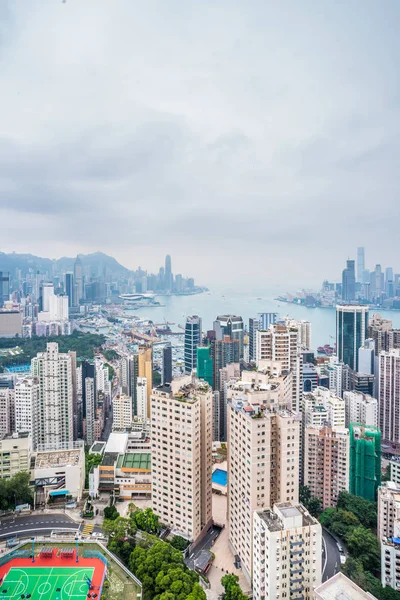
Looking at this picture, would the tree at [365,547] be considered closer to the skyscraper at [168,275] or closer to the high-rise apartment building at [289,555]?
the high-rise apartment building at [289,555]

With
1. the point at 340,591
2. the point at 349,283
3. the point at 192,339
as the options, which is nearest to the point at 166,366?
the point at 192,339

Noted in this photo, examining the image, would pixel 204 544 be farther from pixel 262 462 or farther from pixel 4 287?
pixel 4 287

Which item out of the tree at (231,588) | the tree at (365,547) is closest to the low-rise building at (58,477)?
the tree at (231,588)

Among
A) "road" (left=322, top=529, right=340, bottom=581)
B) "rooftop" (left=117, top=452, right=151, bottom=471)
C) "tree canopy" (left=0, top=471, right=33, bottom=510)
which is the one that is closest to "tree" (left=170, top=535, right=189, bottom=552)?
"rooftop" (left=117, top=452, right=151, bottom=471)

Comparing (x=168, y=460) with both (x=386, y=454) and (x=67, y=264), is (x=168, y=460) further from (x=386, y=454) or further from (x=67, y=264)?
(x=67, y=264)

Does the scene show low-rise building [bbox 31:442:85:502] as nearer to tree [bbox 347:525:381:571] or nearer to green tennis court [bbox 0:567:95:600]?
green tennis court [bbox 0:567:95:600]

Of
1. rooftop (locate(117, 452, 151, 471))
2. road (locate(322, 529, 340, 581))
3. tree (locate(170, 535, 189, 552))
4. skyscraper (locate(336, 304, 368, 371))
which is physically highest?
skyscraper (locate(336, 304, 368, 371))

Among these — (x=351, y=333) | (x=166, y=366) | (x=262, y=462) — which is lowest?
(x=166, y=366)

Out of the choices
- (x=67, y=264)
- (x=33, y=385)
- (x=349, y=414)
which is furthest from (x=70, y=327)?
(x=349, y=414)
